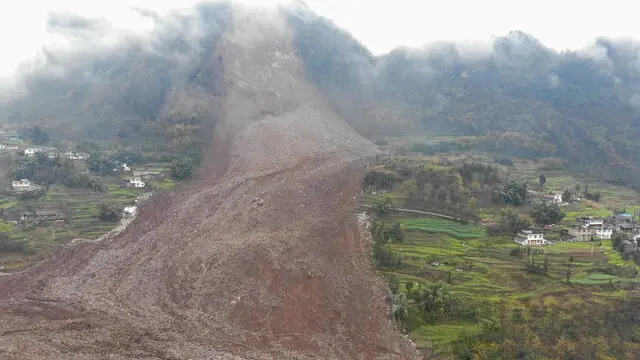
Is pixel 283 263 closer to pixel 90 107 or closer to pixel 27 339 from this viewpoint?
pixel 27 339

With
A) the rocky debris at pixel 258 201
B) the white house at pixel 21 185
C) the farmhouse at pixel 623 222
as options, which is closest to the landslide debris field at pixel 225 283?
the rocky debris at pixel 258 201

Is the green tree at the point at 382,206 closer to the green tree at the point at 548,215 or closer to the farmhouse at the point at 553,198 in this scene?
the green tree at the point at 548,215

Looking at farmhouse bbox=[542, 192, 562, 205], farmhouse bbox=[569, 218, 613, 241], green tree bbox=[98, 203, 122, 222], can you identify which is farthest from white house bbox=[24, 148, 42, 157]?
farmhouse bbox=[569, 218, 613, 241]

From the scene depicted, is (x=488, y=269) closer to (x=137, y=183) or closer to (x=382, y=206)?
(x=382, y=206)

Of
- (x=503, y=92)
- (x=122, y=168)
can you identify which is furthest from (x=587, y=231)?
(x=503, y=92)

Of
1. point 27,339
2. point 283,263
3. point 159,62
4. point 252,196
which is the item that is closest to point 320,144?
point 252,196

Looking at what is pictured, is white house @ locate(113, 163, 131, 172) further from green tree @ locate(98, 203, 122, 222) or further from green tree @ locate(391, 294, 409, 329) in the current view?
green tree @ locate(391, 294, 409, 329)
